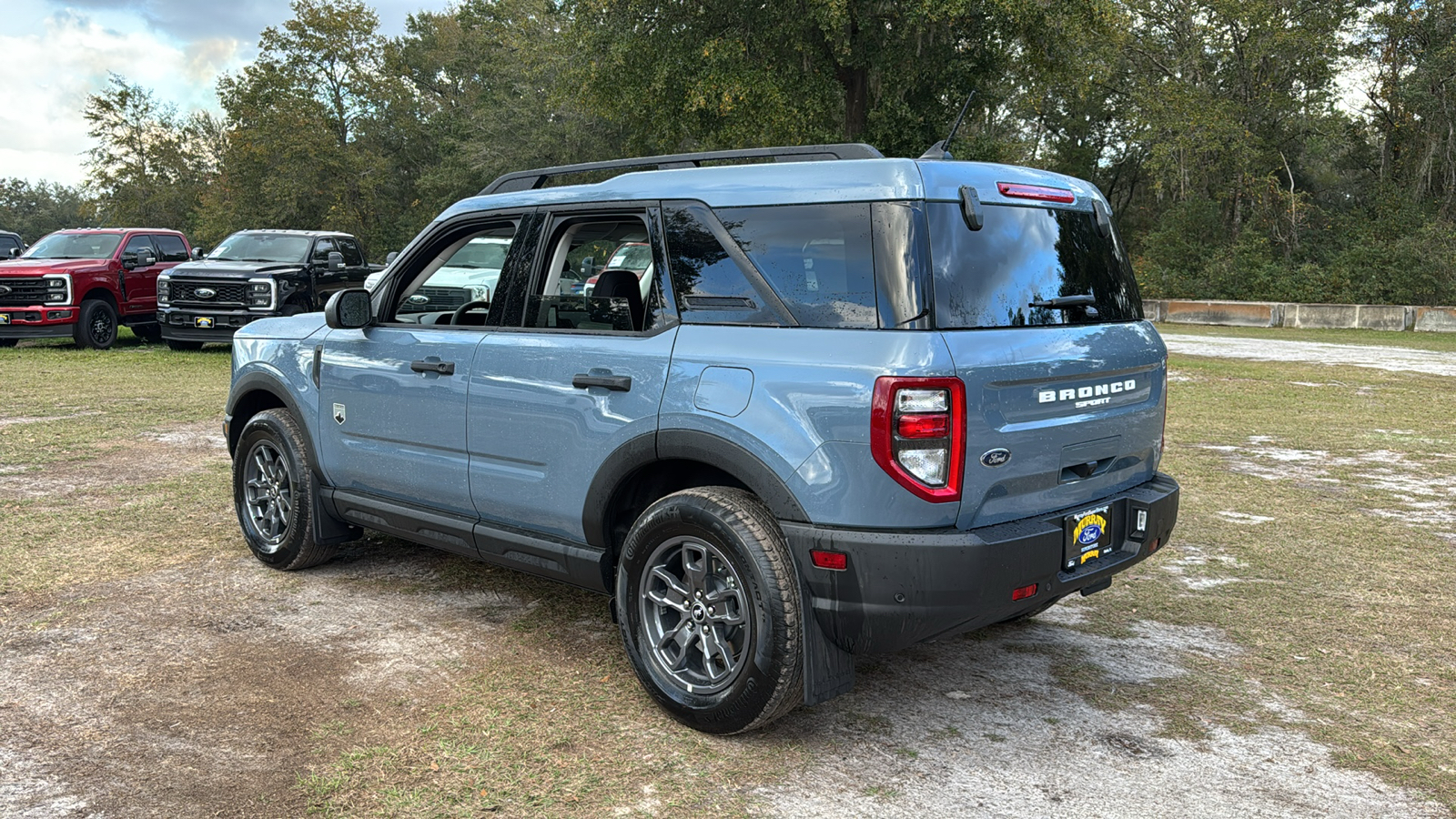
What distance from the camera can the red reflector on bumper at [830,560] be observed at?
11.4 feet

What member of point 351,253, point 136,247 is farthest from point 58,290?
point 351,253

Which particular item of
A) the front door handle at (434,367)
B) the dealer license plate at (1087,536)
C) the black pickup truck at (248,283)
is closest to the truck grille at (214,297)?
the black pickup truck at (248,283)

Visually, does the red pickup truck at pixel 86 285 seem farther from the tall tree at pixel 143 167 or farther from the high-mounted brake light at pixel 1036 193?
the tall tree at pixel 143 167

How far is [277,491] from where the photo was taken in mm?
5762

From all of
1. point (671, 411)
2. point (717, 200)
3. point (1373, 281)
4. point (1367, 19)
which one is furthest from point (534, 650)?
point (1367, 19)

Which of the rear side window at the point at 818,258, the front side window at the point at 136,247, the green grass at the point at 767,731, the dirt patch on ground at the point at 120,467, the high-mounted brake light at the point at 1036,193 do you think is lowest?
the green grass at the point at 767,731

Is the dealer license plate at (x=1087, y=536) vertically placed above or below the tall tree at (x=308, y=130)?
below

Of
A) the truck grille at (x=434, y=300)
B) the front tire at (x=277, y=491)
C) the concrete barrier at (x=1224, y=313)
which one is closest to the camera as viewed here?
the truck grille at (x=434, y=300)

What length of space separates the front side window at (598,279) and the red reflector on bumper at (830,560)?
3.54 ft

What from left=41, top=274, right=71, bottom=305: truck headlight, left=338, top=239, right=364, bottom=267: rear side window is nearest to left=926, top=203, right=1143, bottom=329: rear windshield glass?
left=338, top=239, right=364, bottom=267: rear side window

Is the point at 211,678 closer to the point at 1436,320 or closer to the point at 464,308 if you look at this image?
the point at 464,308

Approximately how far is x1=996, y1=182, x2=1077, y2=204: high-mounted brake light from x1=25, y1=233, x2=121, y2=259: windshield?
17.9 metres

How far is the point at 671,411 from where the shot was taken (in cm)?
387

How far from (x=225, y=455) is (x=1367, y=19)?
33198mm
